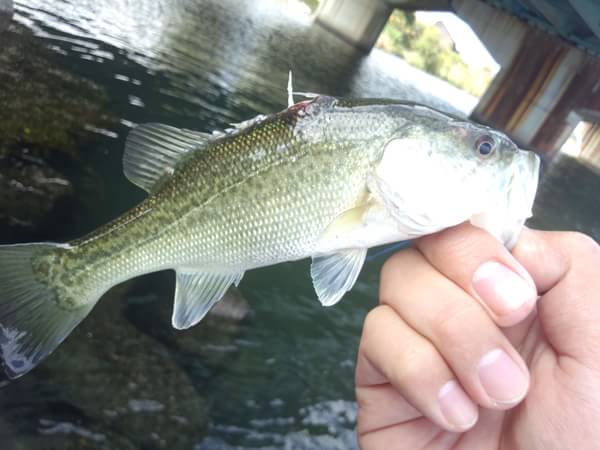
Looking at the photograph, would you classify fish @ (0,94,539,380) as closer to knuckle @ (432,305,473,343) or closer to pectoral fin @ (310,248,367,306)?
pectoral fin @ (310,248,367,306)

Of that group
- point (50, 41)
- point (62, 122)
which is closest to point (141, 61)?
point (50, 41)

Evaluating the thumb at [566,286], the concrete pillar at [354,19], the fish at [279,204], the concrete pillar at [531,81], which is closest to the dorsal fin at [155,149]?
the fish at [279,204]

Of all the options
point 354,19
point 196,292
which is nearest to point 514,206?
point 196,292

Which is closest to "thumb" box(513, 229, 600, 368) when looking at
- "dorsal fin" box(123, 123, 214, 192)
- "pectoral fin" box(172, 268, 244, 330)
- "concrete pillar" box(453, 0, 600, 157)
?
"pectoral fin" box(172, 268, 244, 330)

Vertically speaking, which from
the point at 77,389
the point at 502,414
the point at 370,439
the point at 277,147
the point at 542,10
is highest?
the point at 542,10

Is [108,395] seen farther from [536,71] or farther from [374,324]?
[536,71]

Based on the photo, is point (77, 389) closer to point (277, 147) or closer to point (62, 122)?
point (277, 147)

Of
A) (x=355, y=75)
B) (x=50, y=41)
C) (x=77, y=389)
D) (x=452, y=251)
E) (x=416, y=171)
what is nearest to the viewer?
(x=452, y=251)
